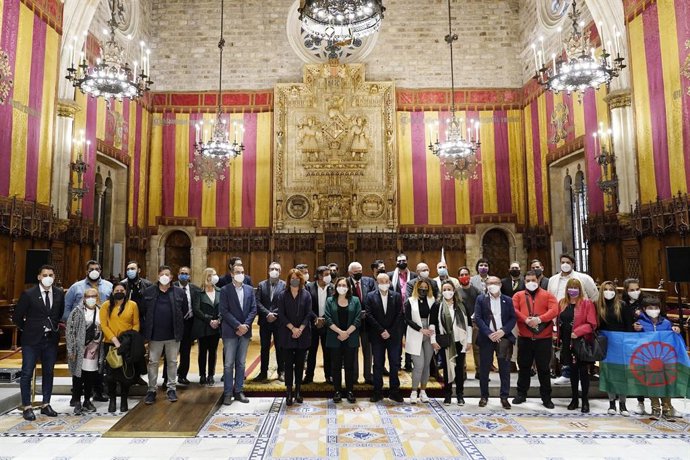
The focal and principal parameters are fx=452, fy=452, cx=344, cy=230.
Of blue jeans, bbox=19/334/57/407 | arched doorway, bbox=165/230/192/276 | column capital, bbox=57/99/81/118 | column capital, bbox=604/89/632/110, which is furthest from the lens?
arched doorway, bbox=165/230/192/276

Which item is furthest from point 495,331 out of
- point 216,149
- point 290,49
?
point 290,49

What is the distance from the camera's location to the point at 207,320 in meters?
5.84

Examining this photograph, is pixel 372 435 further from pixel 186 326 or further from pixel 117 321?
pixel 117 321

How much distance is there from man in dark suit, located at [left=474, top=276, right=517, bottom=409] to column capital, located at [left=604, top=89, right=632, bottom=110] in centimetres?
664

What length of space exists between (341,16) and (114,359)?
5089mm

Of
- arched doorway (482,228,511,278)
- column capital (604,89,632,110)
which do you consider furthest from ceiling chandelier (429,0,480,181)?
column capital (604,89,632,110)

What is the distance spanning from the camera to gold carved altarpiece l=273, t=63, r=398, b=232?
46.9 feet

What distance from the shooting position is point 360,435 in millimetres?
4496

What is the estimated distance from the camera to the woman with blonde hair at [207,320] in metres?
5.84

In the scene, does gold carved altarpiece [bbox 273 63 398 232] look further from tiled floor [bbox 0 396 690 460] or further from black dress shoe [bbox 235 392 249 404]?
tiled floor [bbox 0 396 690 460]

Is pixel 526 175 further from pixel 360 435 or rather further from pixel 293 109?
pixel 360 435

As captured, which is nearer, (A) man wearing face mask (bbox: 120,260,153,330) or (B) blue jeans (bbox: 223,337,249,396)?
(B) blue jeans (bbox: 223,337,249,396)

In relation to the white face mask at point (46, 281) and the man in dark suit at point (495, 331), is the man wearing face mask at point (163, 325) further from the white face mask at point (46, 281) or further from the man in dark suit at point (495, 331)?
the man in dark suit at point (495, 331)

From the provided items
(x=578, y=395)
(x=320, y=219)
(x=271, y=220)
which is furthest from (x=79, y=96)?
(x=578, y=395)
